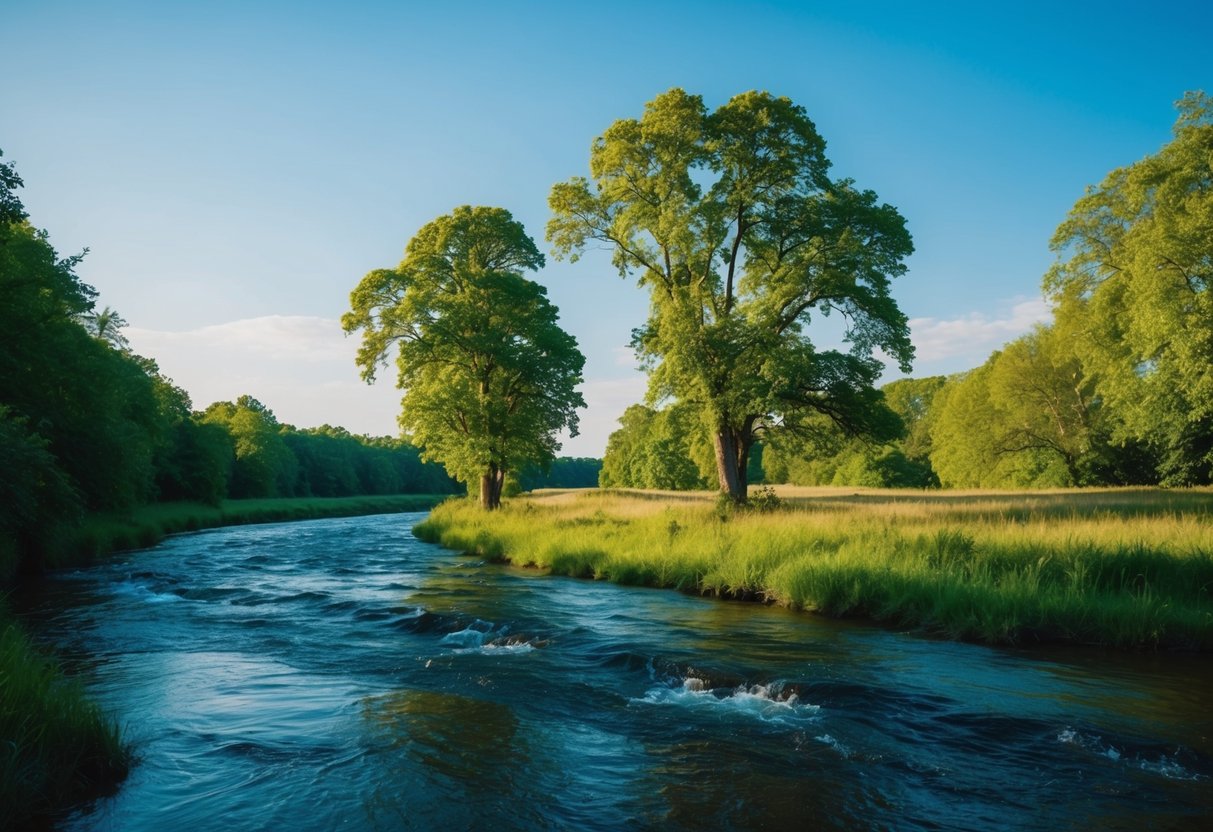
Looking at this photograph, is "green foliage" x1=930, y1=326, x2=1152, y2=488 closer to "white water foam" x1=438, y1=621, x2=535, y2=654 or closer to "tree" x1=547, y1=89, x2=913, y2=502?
"tree" x1=547, y1=89, x2=913, y2=502

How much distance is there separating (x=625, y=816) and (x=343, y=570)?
18.9 metres

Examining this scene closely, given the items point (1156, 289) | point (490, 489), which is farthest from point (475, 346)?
point (1156, 289)

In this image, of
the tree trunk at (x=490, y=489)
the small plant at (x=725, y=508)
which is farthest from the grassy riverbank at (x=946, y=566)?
the tree trunk at (x=490, y=489)

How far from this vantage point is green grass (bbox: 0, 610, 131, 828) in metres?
5.09

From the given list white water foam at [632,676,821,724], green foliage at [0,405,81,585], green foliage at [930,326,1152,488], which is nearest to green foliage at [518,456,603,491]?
green foliage at [930,326,1152,488]

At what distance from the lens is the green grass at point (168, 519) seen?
25.7m

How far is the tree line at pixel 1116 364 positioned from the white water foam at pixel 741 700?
16.5 metres

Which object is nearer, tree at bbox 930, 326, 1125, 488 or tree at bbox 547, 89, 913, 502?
tree at bbox 547, 89, 913, 502

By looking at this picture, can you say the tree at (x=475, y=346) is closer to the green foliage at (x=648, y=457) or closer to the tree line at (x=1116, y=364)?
the tree line at (x=1116, y=364)

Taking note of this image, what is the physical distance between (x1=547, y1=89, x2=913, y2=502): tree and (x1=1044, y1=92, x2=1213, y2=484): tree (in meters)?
10.0

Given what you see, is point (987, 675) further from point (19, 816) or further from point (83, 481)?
point (83, 481)

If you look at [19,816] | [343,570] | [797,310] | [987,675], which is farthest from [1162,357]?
[19,816]

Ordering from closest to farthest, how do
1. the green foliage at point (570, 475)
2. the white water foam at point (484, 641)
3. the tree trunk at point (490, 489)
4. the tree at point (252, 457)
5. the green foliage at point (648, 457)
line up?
the white water foam at point (484, 641) → the tree trunk at point (490, 489) → the tree at point (252, 457) → the green foliage at point (648, 457) → the green foliage at point (570, 475)

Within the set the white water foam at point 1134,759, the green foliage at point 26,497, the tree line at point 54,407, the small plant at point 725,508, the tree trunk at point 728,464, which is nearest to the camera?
the white water foam at point 1134,759
